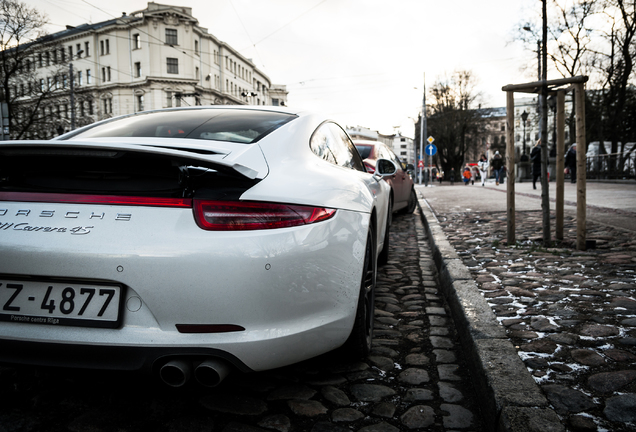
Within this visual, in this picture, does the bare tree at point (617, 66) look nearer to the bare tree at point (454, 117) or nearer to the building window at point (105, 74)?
the bare tree at point (454, 117)

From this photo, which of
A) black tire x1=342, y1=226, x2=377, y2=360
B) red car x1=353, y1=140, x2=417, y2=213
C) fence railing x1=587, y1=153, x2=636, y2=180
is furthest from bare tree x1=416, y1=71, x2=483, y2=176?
black tire x1=342, y1=226, x2=377, y2=360

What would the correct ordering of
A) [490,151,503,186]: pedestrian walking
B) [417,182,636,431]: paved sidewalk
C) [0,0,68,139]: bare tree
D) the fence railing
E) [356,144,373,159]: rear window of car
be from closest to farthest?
[417,182,636,431]: paved sidewalk < [356,144,373,159]: rear window of car < the fence railing < [0,0,68,139]: bare tree < [490,151,503,186]: pedestrian walking

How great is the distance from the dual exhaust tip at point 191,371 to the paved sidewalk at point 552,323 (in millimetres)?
1094

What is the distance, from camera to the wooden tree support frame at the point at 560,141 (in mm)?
5199

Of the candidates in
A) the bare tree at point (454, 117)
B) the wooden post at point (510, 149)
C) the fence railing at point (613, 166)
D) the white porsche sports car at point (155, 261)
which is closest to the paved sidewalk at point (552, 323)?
Answer: the wooden post at point (510, 149)

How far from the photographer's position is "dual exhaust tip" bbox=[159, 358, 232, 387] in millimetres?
1876

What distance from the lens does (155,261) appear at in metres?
1.82

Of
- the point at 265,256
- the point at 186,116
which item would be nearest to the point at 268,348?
the point at 265,256

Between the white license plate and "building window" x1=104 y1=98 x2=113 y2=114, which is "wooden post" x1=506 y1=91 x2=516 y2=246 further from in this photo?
"building window" x1=104 y1=98 x2=113 y2=114

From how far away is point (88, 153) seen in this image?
6.41ft

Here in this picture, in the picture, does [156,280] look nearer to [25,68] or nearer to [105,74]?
[25,68]

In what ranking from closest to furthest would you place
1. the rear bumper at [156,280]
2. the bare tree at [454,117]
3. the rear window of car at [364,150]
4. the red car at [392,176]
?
1. the rear bumper at [156,280]
2. the red car at [392,176]
3. the rear window of car at [364,150]
4. the bare tree at [454,117]

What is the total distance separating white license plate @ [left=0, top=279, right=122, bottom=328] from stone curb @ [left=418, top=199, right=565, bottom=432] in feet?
5.03

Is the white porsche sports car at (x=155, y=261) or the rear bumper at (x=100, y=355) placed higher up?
the white porsche sports car at (x=155, y=261)
